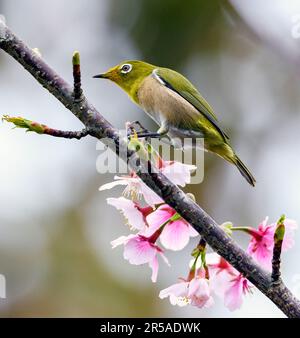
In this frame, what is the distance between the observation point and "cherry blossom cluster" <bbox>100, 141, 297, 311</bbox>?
2.06 m

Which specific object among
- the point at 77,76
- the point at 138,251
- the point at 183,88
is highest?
the point at 183,88

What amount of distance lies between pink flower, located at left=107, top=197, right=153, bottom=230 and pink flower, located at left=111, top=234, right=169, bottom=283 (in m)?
0.04

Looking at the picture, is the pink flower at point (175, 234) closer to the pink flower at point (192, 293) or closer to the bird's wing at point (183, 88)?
the pink flower at point (192, 293)

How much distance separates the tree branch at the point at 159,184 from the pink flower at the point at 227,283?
0.28m

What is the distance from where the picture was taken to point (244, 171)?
3.17 meters

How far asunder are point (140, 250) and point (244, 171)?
1.14 metres

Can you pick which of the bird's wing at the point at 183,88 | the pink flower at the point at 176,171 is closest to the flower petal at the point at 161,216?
the pink flower at the point at 176,171

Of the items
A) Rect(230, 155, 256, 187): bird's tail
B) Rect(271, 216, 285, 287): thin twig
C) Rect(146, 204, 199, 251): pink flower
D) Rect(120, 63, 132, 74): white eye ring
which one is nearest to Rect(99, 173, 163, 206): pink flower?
Rect(146, 204, 199, 251): pink flower

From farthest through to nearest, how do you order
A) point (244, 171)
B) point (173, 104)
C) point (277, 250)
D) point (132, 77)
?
1. point (132, 77)
2. point (173, 104)
3. point (244, 171)
4. point (277, 250)

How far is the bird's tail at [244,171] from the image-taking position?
311 cm

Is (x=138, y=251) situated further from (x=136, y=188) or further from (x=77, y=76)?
(x=77, y=76)

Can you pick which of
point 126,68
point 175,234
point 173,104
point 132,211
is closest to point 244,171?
point 173,104

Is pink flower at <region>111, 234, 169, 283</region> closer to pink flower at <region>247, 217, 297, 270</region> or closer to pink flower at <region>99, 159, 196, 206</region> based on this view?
pink flower at <region>99, 159, 196, 206</region>

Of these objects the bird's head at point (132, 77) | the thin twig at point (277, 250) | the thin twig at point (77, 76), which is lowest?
the thin twig at point (277, 250)
